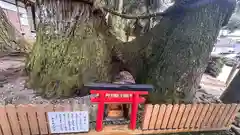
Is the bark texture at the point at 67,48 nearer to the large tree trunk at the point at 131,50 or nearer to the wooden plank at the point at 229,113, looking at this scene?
the large tree trunk at the point at 131,50

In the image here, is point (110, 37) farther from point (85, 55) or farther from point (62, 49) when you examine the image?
point (62, 49)

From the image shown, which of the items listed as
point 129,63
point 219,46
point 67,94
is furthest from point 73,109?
point 219,46

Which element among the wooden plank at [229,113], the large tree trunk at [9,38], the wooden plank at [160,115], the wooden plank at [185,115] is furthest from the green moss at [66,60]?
the large tree trunk at [9,38]

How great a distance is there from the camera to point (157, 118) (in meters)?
2.60

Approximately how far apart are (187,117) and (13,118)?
2.46 metres

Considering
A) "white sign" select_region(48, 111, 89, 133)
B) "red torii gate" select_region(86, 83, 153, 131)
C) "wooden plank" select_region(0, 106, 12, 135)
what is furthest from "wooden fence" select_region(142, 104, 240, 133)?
"wooden plank" select_region(0, 106, 12, 135)

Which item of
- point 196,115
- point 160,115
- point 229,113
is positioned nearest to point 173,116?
point 160,115

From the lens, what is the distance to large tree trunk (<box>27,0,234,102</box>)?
8.57ft

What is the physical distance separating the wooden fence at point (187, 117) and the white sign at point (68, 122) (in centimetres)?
88

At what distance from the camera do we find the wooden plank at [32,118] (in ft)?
7.18

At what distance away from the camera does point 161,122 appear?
105 inches

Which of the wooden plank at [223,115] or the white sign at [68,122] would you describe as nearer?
the white sign at [68,122]

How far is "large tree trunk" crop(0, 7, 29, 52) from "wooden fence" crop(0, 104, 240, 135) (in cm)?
464

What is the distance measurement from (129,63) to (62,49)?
4.69 feet
